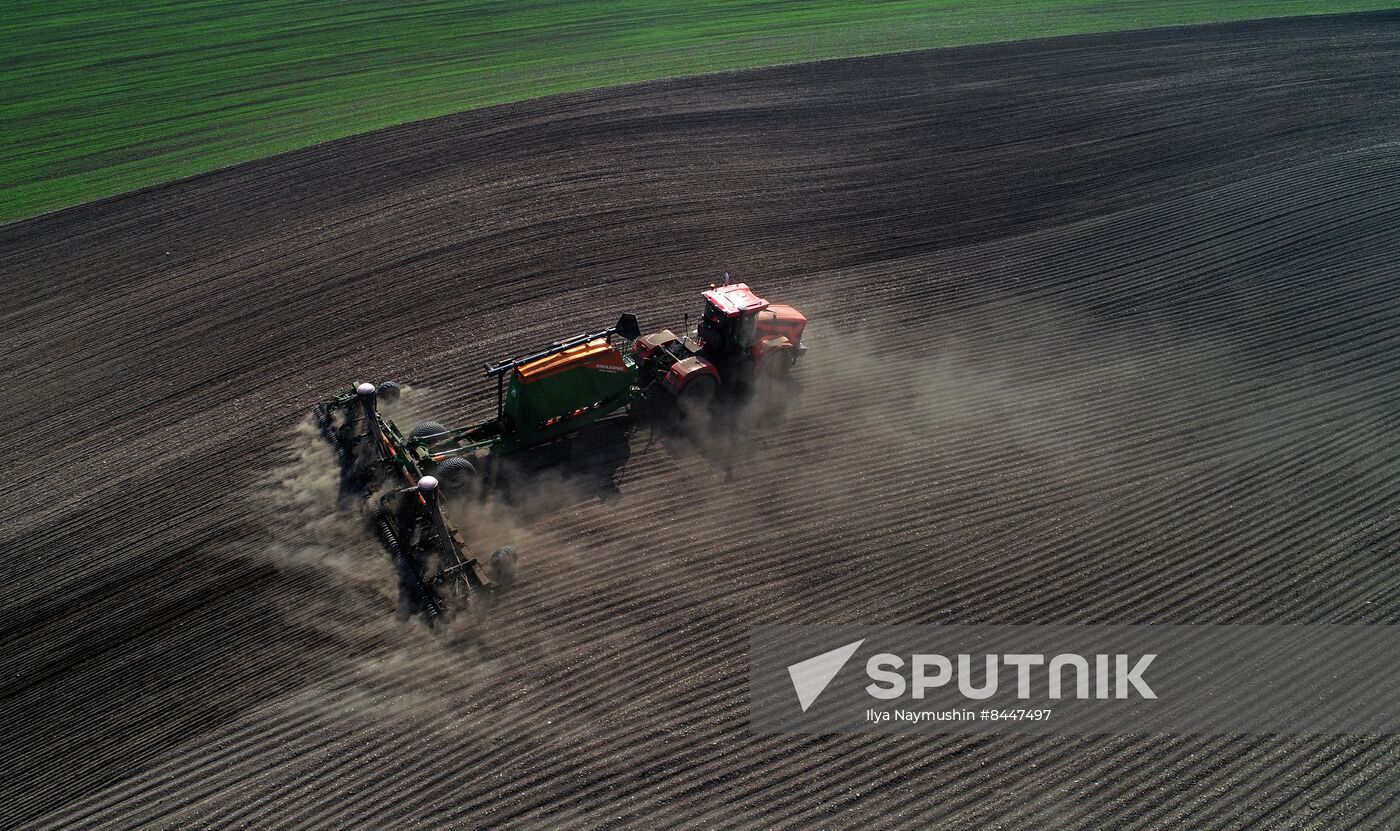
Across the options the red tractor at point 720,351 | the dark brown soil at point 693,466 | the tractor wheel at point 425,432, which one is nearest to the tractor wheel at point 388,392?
the dark brown soil at point 693,466

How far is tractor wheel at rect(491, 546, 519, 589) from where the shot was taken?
42.6ft

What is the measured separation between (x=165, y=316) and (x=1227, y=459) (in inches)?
981

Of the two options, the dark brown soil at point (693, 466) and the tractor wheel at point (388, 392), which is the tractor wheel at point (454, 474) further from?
the tractor wheel at point (388, 392)

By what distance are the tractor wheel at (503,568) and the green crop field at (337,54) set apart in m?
24.1

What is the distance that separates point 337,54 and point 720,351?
1420 inches

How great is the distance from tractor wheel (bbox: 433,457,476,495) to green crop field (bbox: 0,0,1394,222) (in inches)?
863

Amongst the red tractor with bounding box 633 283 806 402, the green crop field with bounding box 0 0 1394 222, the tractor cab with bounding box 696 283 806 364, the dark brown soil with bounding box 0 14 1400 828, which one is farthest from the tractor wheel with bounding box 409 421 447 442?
the green crop field with bounding box 0 0 1394 222

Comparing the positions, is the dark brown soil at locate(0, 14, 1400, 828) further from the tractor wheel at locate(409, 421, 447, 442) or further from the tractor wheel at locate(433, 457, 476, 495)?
the tractor wheel at locate(409, 421, 447, 442)

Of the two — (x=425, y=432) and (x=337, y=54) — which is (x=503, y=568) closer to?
(x=425, y=432)

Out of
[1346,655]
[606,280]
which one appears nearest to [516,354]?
[606,280]

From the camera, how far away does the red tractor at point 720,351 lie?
54.9ft

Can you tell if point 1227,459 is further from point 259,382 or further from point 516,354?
point 259,382

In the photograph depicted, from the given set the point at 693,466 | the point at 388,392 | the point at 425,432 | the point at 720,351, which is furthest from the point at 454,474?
the point at 720,351

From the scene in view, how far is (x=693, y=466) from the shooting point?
15703 mm
